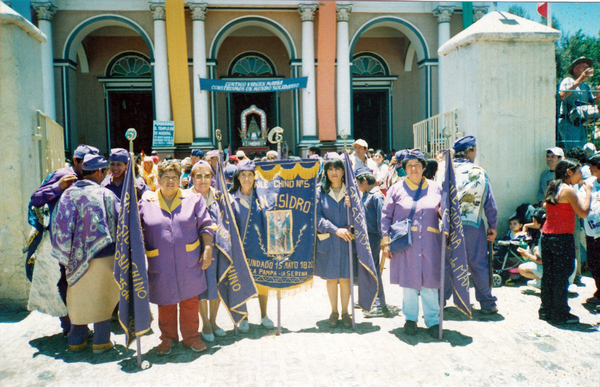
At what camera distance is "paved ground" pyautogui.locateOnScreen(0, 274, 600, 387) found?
11.7 feet

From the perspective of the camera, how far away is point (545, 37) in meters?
6.18

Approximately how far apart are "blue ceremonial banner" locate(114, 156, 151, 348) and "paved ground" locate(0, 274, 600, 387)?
0.38 m

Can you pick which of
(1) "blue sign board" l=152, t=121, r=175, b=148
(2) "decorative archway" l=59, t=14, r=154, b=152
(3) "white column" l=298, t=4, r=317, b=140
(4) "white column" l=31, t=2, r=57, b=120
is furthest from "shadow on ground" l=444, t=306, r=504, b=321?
(4) "white column" l=31, t=2, r=57, b=120

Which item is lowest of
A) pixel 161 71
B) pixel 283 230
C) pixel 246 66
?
pixel 283 230

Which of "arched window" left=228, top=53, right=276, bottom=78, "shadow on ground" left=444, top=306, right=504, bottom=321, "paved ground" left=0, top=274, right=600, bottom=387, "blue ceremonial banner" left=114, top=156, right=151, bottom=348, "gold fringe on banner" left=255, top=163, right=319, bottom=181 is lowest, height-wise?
"paved ground" left=0, top=274, right=600, bottom=387

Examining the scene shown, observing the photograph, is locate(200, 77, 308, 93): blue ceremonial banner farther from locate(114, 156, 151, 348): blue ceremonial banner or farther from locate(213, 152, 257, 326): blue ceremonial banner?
locate(114, 156, 151, 348): blue ceremonial banner

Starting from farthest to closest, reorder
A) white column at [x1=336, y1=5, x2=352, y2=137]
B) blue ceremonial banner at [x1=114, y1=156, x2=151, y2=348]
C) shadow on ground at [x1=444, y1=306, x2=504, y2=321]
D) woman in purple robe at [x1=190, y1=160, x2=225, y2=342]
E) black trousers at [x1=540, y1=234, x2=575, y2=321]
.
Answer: white column at [x1=336, y1=5, x2=352, y2=137]
shadow on ground at [x1=444, y1=306, x2=504, y2=321]
black trousers at [x1=540, y1=234, x2=575, y2=321]
woman in purple robe at [x1=190, y1=160, x2=225, y2=342]
blue ceremonial banner at [x1=114, y1=156, x2=151, y2=348]

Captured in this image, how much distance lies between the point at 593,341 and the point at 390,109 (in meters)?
13.9

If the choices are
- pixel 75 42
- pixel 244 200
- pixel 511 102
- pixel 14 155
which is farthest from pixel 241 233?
pixel 75 42

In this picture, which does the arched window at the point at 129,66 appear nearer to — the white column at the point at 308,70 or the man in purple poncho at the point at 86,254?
the white column at the point at 308,70

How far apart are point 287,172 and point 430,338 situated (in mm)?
2112

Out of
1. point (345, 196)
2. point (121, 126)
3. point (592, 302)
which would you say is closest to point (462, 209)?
point (345, 196)

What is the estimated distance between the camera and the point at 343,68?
14828mm

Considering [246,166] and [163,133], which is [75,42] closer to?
[163,133]
